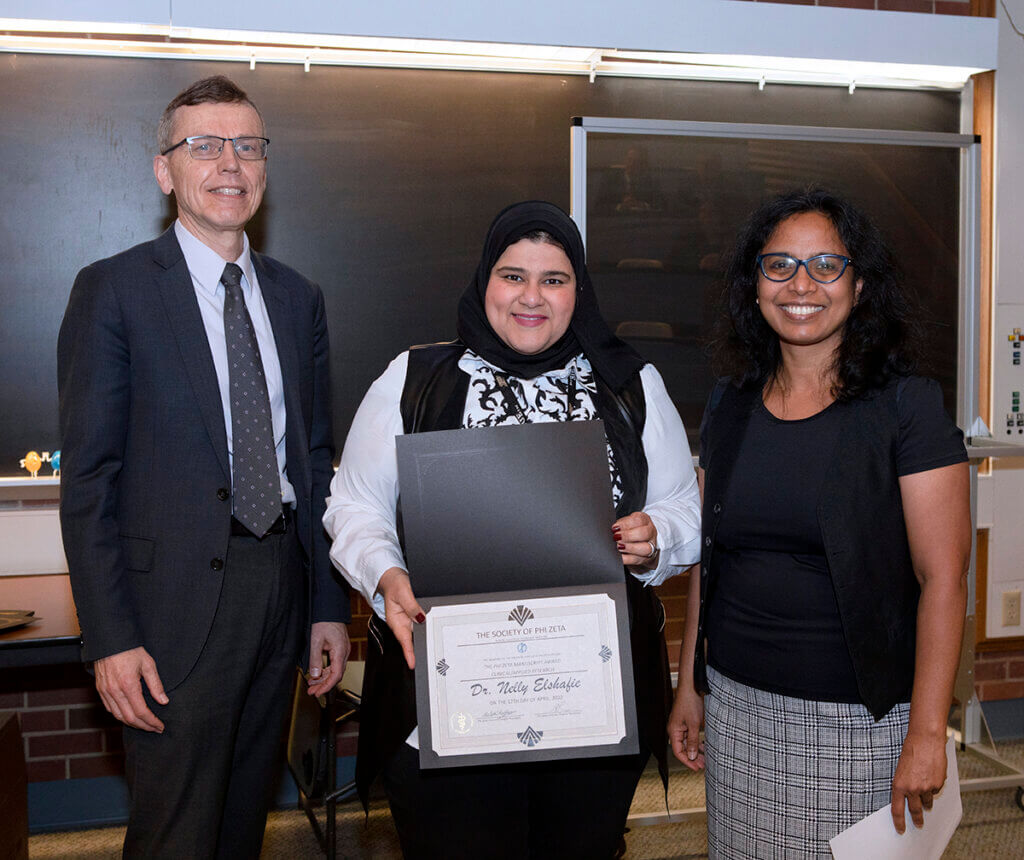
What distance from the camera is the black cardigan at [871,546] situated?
1.54 meters

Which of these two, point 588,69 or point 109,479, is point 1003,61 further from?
point 109,479

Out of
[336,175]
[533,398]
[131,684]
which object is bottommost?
[131,684]

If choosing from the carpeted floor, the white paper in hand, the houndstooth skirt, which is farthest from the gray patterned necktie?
the carpeted floor

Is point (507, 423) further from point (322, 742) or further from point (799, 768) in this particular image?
point (322, 742)

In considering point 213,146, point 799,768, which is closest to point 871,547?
point 799,768

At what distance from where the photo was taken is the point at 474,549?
60.1 inches

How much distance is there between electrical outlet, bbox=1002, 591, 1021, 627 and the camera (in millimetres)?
3674

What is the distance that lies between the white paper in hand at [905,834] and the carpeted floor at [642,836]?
1.49 metres

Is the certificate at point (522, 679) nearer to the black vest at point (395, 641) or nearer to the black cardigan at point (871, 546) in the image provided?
the black vest at point (395, 641)

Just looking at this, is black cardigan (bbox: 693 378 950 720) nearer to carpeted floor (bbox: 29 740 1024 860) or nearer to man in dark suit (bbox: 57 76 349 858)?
man in dark suit (bbox: 57 76 349 858)

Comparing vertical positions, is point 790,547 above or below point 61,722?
above

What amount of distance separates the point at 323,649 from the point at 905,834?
3.79 feet

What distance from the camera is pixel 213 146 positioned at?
187 cm

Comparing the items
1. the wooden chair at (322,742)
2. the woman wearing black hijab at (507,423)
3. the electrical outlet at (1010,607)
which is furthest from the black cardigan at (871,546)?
the electrical outlet at (1010,607)
